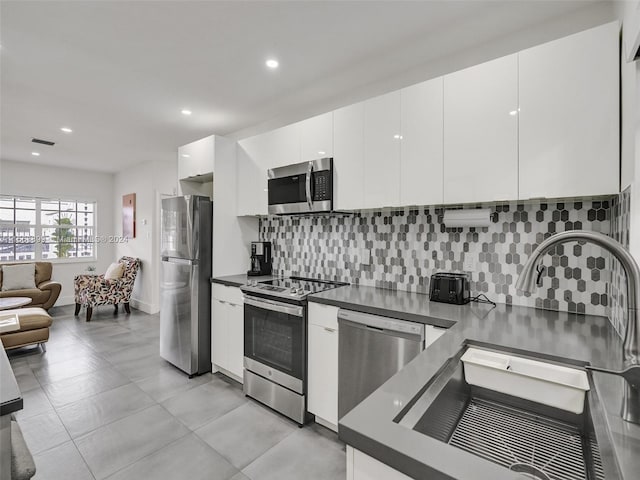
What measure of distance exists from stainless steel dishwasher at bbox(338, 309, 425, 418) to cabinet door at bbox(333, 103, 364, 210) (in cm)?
84

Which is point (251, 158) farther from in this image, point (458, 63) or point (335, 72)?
point (458, 63)

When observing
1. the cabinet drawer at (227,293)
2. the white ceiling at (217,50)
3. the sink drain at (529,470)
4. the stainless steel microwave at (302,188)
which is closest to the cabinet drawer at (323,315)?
the stainless steel microwave at (302,188)

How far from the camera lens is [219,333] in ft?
10.1

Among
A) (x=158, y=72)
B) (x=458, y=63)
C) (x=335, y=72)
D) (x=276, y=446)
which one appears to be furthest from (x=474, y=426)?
(x=158, y=72)

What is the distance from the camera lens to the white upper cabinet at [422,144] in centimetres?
195

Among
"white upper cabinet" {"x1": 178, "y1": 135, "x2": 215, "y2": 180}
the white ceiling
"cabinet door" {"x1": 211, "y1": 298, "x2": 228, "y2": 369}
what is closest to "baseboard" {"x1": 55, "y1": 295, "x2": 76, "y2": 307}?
the white ceiling

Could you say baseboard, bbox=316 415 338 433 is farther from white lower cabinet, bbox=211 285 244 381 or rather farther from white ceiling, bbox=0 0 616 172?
white ceiling, bbox=0 0 616 172

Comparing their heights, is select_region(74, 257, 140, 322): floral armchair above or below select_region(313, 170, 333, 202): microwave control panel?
below

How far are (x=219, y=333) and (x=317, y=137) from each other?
6.82 feet

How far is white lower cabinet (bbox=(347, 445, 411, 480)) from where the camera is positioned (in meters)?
0.64

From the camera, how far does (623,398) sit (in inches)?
30.7

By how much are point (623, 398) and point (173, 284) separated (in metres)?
3.39

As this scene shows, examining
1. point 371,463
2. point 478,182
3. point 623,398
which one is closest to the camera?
point 371,463

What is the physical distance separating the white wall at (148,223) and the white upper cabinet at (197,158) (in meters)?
2.34
